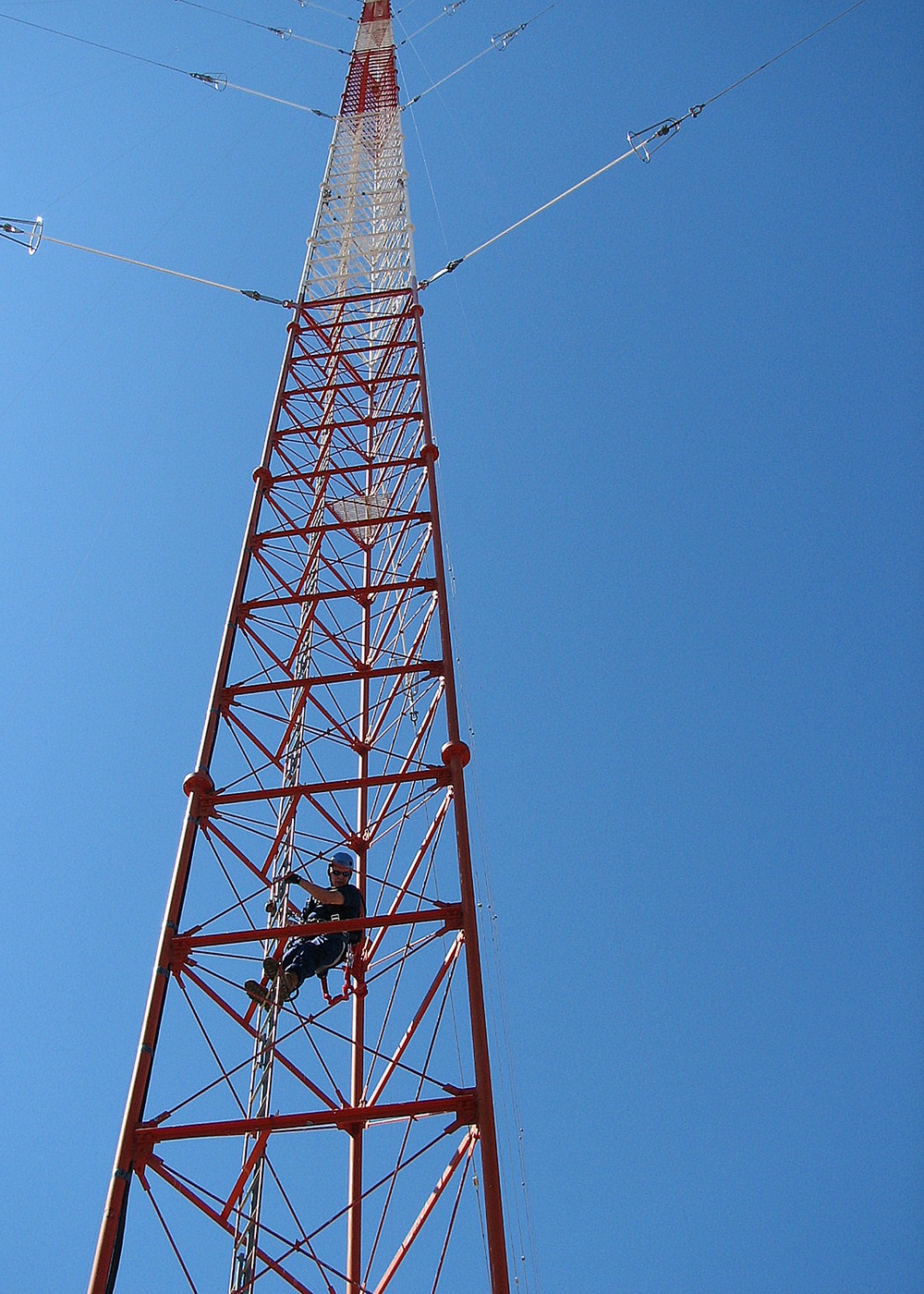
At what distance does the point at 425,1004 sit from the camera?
10.1m

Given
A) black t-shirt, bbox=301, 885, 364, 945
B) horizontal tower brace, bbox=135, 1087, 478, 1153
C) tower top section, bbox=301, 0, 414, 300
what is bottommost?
horizontal tower brace, bbox=135, 1087, 478, 1153

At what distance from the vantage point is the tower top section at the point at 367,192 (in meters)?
24.2

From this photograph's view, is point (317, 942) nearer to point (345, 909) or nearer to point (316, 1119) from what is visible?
point (345, 909)

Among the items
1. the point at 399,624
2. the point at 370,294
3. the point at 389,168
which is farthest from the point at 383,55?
the point at 399,624

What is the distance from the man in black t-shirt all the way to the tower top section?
15148 mm

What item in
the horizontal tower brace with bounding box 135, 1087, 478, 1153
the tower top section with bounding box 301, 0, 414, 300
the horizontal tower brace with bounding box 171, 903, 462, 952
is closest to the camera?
the horizontal tower brace with bounding box 135, 1087, 478, 1153

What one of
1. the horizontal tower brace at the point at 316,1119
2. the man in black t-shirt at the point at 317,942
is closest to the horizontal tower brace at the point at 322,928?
the man in black t-shirt at the point at 317,942

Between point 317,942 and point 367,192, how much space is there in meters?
22.4

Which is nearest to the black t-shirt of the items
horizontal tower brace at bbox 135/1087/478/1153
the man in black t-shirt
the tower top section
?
the man in black t-shirt

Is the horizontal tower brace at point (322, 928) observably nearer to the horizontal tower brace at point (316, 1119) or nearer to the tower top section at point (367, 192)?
the horizontal tower brace at point (316, 1119)

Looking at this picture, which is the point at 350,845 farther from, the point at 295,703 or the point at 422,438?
the point at 422,438

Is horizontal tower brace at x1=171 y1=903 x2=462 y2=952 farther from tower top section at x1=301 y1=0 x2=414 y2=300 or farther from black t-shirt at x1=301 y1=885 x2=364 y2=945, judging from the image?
tower top section at x1=301 y1=0 x2=414 y2=300

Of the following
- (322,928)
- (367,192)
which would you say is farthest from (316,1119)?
(367,192)

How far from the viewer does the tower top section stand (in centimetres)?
2422
